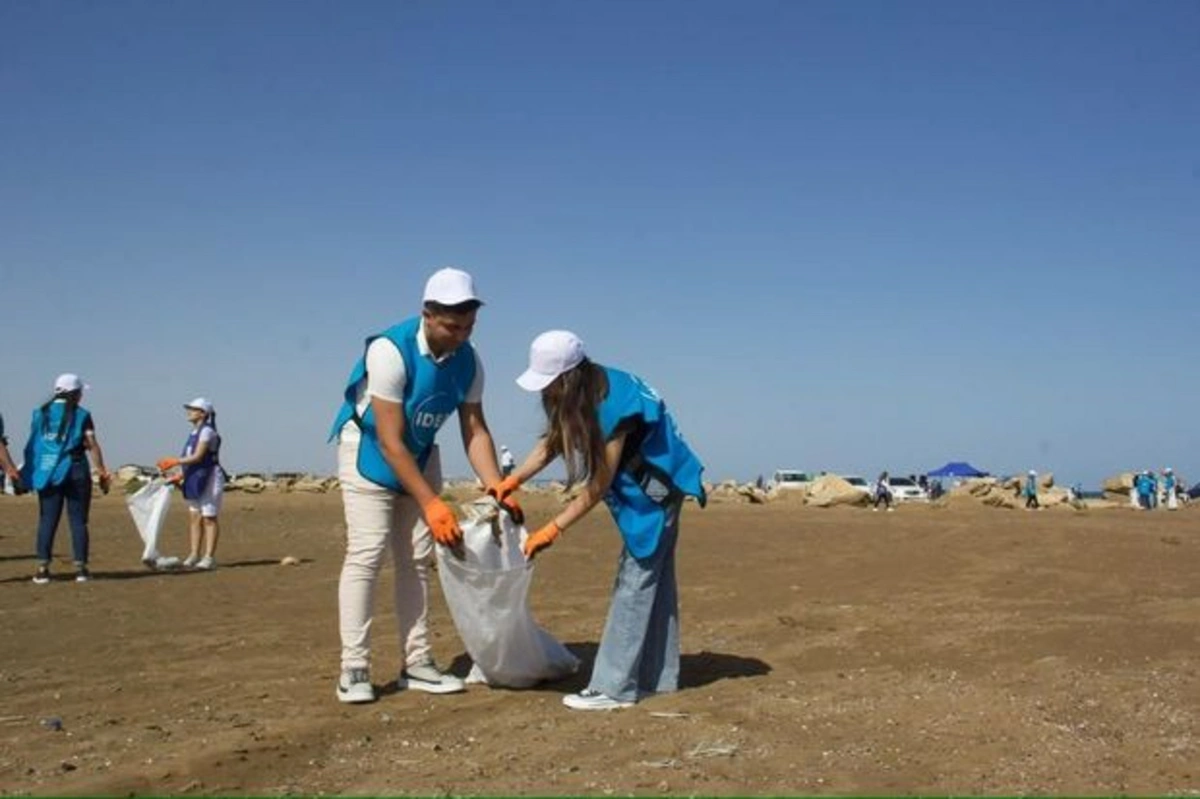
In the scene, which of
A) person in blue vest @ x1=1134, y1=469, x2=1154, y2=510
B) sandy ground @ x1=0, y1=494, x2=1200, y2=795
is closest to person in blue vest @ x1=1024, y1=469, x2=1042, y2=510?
person in blue vest @ x1=1134, y1=469, x2=1154, y2=510

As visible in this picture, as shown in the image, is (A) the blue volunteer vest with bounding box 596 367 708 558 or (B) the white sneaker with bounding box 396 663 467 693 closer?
(A) the blue volunteer vest with bounding box 596 367 708 558

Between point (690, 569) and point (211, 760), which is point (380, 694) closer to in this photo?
point (211, 760)

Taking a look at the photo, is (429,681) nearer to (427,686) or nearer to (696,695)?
(427,686)

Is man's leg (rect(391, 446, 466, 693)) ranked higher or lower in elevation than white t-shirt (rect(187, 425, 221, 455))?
lower

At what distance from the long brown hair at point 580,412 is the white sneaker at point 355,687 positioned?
4.43 feet

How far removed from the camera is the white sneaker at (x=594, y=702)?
16.8 feet

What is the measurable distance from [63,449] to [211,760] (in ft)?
22.4

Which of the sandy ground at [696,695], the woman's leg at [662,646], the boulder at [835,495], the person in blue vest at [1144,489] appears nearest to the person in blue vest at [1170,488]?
the person in blue vest at [1144,489]

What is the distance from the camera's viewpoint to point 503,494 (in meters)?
5.52

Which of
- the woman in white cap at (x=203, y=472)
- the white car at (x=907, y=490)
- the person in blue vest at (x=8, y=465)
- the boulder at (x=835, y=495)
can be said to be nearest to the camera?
the person in blue vest at (x=8, y=465)

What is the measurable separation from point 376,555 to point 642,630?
1.27m

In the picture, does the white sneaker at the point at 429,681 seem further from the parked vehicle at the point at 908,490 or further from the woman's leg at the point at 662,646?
the parked vehicle at the point at 908,490

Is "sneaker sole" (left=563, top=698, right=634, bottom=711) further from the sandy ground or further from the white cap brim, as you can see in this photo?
the white cap brim

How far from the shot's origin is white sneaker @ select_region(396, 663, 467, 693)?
5.52m
